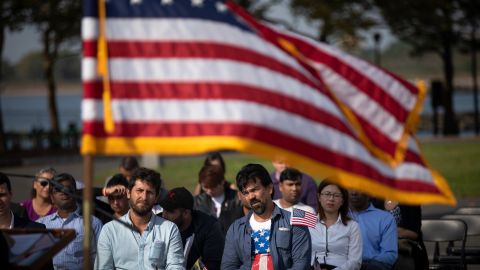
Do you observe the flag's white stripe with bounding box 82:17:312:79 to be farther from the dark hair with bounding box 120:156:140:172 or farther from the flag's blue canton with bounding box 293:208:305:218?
the dark hair with bounding box 120:156:140:172

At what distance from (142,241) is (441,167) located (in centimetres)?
2593

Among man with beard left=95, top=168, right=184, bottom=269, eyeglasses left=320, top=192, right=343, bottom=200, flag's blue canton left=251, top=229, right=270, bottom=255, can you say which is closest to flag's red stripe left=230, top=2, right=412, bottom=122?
flag's blue canton left=251, top=229, right=270, bottom=255

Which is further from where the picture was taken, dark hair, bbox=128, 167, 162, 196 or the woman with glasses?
the woman with glasses

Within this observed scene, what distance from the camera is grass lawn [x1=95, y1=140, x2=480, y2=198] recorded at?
93.2 ft

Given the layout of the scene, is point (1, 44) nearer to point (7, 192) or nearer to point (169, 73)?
point (7, 192)

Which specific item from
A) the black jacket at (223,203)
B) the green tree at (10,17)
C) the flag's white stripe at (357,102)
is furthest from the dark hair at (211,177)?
the green tree at (10,17)

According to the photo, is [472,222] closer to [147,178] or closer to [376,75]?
[147,178]

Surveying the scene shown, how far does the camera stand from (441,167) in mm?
34469

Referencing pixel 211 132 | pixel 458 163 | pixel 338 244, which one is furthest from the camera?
pixel 458 163

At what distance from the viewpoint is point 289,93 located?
21.4 feet

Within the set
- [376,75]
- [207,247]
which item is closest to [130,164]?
[207,247]

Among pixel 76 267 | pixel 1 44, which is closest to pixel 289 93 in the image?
pixel 76 267

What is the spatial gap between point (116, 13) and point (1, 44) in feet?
125

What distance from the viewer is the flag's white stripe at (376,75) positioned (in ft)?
22.4
